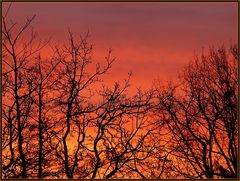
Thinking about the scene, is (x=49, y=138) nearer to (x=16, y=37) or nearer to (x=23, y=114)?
(x=23, y=114)

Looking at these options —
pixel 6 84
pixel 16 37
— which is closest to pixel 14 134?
pixel 6 84

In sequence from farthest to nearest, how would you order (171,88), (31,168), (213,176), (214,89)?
1. (171,88)
2. (214,89)
3. (213,176)
4. (31,168)

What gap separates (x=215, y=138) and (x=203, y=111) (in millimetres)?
1403

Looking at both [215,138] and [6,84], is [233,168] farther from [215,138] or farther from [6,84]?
[6,84]

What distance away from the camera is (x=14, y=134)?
1678 cm

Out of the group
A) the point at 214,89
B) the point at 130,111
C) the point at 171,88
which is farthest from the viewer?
the point at 171,88

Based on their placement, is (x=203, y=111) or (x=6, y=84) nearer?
(x=6, y=84)

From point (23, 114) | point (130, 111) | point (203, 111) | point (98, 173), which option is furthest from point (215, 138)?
point (23, 114)

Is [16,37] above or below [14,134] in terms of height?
above

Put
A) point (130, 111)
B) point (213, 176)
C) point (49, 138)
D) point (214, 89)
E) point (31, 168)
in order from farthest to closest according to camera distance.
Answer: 1. point (214, 89)
2. point (213, 176)
3. point (130, 111)
4. point (49, 138)
5. point (31, 168)

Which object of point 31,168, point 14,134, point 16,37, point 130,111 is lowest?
point 31,168

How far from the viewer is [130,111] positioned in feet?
62.0

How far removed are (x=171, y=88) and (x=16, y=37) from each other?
1182cm

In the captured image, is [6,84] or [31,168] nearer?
[31,168]
